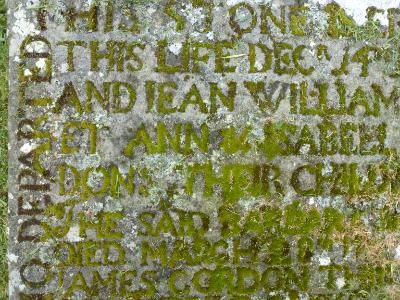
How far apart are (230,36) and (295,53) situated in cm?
47

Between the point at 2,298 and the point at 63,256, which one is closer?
the point at 63,256

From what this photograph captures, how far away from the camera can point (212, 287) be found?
340cm

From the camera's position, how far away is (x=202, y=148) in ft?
11.0

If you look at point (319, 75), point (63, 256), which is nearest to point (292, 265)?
point (319, 75)

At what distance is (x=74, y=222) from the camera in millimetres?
3314

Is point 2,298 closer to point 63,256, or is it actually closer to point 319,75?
point 63,256

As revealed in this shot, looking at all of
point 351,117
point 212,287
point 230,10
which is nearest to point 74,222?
point 212,287

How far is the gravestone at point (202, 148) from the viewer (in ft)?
10.8

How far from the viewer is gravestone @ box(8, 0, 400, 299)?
329cm

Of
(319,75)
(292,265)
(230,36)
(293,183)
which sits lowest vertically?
(292,265)

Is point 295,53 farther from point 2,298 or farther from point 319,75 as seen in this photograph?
point 2,298

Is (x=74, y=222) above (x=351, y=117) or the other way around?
the other way around

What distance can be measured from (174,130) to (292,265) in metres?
1.28

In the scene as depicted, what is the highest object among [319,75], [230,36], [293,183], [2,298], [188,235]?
[230,36]
